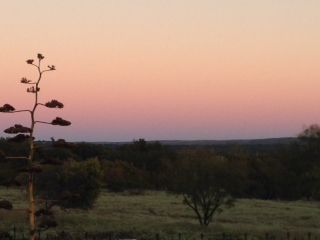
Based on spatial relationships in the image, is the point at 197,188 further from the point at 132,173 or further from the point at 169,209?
the point at 132,173

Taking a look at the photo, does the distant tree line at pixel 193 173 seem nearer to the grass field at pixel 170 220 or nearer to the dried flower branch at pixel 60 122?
the dried flower branch at pixel 60 122

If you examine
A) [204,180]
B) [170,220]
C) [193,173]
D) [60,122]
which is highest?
[60,122]

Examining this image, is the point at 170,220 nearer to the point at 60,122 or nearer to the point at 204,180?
the point at 204,180

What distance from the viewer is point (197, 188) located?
3547 centimetres

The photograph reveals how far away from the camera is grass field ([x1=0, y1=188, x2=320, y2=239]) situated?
30.6 m

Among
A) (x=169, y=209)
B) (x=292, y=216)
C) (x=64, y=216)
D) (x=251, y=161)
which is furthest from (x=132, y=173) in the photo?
(x=64, y=216)

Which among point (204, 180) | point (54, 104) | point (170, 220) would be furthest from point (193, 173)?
point (54, 104)

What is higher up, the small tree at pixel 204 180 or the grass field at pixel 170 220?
the small tree at pixel 204 180

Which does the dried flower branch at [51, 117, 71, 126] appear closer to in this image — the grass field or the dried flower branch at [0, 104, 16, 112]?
the dried flower branch at [0, 104, 16, 112]

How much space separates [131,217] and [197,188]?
3.97 meters

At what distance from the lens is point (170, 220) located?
35.5 meters

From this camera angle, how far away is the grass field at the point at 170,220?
30641mm

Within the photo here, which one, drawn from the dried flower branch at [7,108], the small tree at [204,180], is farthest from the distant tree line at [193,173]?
the dried flower branch at [7,108]

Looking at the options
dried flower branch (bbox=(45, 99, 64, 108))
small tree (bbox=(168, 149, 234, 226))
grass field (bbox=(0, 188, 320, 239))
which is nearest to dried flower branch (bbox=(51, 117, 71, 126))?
dried flower branch (bbox=(45, 99, 64, 108))
